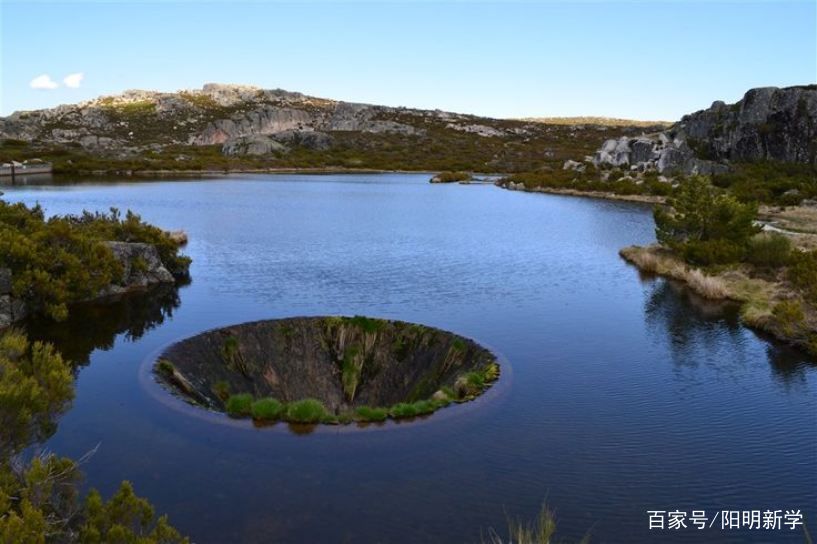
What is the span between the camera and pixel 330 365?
30391mm

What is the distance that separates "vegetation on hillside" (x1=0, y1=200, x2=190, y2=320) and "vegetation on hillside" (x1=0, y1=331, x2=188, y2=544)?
22.9 m

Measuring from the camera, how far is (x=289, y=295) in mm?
40312

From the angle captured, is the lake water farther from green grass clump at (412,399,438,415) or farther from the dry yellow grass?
the dry yellow grass

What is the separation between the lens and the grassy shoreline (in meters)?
33.3

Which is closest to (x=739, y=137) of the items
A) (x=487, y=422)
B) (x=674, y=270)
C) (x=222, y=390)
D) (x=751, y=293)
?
(x=674, y=270)

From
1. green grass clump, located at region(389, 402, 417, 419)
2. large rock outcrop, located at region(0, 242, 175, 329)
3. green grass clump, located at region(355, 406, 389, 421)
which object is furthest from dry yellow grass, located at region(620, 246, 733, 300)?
large rock outcrop, located at region(0, 242, 175, 329)

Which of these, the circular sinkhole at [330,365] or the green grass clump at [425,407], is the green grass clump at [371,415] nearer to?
the green grass clump at [425,407]

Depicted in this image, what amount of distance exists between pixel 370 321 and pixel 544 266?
2380 cm

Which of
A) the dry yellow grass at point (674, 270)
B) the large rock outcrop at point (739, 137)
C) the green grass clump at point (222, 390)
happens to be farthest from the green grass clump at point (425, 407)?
the large rock outcrop at point (739, 137)

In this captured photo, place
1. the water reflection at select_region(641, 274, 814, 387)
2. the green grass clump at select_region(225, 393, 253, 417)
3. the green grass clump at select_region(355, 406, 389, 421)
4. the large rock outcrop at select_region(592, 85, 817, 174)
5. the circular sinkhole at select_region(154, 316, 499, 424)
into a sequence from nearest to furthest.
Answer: the green grass clump at select_region(355, 406, 389, 421) → the green grass clump at select_region(225, 393, 253, 417) → the circular sinkhole at select_region(154, 316, 499, 424) → the water reflection at select_region(641, 274, 814, 387) → the large rock outcrop at select_region(592, 85, 817, 174)

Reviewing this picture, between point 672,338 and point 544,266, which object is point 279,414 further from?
point 544,266

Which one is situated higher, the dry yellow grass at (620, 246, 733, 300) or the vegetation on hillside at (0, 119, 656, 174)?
the vegetation on hillside at (0, 119, 656, 174)

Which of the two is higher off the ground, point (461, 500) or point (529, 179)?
point (529, 179)

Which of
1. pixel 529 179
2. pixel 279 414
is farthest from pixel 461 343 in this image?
pixel 529 179
